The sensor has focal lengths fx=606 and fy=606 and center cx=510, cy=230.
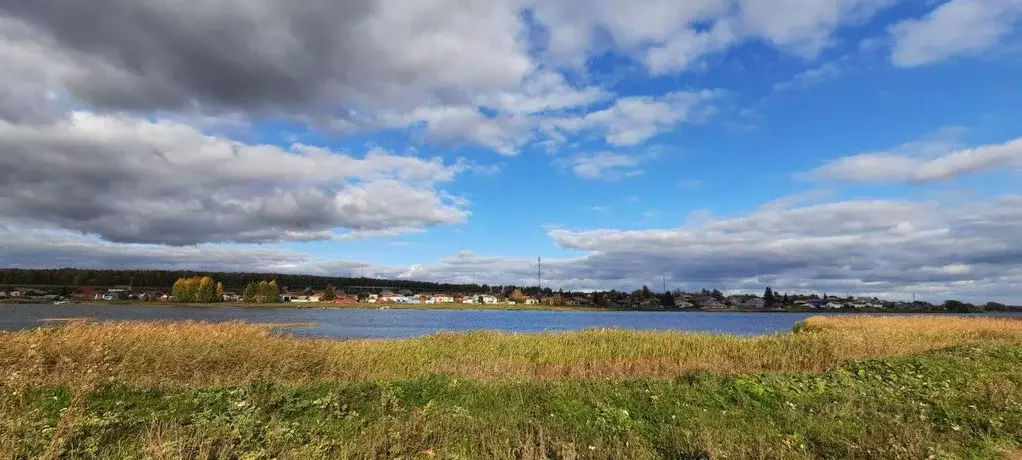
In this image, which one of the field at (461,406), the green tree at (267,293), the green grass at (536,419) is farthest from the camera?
the green tree at (267,293)

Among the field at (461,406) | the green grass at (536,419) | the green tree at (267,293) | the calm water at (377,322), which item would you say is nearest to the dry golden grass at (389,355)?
the field at (461,406)

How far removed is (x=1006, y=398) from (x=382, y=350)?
19.6 metres

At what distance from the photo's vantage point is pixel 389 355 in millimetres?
23906

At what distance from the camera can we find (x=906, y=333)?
34031 millimetres

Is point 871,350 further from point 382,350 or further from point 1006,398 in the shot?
point 382,350

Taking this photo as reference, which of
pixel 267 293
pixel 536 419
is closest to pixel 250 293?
pixel 267 293

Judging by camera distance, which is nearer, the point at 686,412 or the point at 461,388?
the point at 686,412

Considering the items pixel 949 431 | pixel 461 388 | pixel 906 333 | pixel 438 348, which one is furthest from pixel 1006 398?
pixel 906 333

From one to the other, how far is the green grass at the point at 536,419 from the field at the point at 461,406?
0.15ft

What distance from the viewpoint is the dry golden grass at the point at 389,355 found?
17219 millimetres

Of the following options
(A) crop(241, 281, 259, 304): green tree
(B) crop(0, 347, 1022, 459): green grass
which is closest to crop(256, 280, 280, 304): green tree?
(A) crop(241, 281, 259, 304): green tree

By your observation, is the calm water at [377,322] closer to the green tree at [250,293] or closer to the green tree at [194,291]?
the green tree at [194,291]

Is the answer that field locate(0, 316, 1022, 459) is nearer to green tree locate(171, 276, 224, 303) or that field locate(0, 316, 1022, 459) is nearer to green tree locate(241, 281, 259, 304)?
green tree locate(171, 276, 224, 303)

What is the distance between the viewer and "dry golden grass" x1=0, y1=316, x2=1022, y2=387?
56.5 feet
